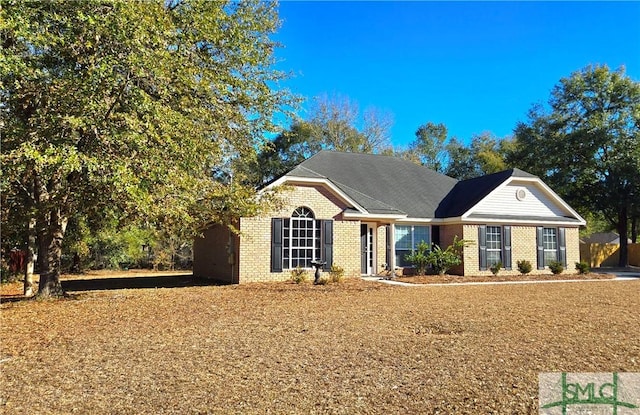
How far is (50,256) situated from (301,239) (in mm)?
7900

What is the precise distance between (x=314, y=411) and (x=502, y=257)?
18296 mm

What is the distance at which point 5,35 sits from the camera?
9.38 meters

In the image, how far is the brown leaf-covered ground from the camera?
4.78 meters

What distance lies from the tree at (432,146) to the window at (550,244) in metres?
26.1

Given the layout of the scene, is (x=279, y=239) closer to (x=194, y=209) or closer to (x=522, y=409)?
(x=194, y=209)

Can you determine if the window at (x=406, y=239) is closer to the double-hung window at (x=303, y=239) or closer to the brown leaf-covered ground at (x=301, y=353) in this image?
the double-hung window at (x=303, y=239)

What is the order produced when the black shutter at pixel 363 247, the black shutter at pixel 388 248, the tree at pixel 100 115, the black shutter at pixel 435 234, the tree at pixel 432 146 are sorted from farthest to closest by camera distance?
the tree at pixel 432 146, the black shutter at pixel 435 234, the black shutter at pixel 388 248, the black shutter at pixel 363 247, the tree at pixel 100 115

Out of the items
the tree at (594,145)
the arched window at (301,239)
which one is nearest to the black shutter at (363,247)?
the arched window at (301,239)

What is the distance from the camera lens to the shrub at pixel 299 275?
1576 cm

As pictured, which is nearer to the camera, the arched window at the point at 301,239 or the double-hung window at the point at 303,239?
the double-hung window at the point at 303,239

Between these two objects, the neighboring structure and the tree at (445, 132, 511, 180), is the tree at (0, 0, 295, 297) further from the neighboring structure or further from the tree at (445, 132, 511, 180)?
the tree at (445, 132, 511, 180)

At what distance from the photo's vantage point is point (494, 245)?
20984 mm

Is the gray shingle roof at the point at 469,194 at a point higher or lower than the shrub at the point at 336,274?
higher

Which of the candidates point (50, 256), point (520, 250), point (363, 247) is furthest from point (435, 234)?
point (50, 256)
